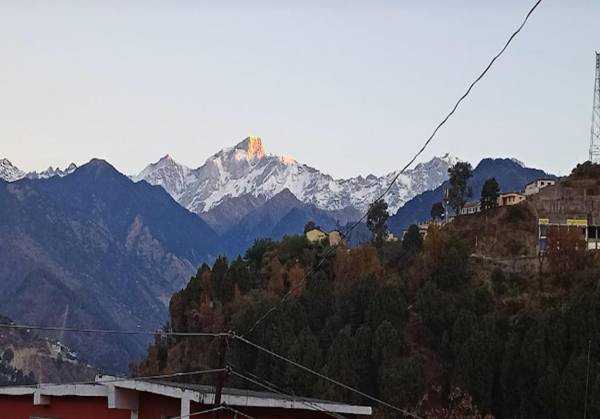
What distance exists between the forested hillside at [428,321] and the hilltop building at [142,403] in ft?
57.0

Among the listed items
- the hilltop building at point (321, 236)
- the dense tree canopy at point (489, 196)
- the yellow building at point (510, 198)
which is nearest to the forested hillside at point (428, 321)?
the dense tree canopy at point (489, 196)

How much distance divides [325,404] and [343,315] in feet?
A: 116

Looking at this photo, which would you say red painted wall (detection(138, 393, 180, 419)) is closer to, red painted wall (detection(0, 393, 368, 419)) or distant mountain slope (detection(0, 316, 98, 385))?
red painted wall (detection(0, 393, 368, 419))

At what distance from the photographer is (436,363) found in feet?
143

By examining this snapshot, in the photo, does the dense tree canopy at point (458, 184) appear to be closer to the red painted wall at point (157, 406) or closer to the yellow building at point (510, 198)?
the yellow building at point (510, 198)

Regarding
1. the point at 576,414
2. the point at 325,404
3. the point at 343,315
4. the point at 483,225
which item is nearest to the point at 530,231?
the point at 483,225

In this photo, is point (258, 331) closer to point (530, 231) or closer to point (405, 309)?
point (405, 309)

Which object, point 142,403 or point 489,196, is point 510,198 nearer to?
point 489,196

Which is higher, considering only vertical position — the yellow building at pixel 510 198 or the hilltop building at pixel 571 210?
the yellow building at pixel 510 198

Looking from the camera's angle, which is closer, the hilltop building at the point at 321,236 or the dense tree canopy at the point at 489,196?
the dense tree canopy at the point at 489,196

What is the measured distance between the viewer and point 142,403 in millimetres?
13367

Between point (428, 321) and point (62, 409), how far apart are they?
32.7 meters

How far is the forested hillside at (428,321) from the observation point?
3694cm

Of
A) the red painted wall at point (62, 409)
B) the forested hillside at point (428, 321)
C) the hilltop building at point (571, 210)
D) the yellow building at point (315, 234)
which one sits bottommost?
the red painted wall at point (62, 409)
